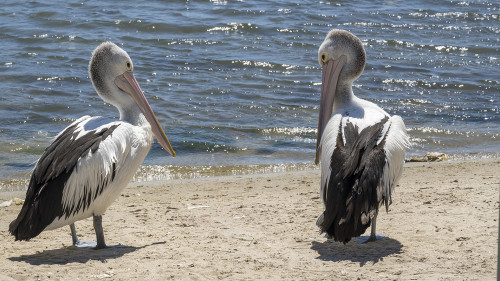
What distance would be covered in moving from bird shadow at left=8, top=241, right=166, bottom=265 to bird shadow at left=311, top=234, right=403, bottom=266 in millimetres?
1150

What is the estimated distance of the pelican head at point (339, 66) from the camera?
6.43 metres

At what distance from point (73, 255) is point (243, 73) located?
7445mm

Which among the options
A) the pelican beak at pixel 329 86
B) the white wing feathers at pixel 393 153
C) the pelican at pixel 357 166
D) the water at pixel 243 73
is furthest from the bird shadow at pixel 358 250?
the water at pixel 243 73

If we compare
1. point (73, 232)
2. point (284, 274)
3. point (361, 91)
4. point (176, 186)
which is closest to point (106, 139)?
point (73, 232)

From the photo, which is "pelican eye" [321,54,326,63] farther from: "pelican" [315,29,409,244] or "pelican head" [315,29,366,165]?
"pelican" [315,29,409,244]

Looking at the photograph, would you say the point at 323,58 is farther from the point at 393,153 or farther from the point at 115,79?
the point at 115,79

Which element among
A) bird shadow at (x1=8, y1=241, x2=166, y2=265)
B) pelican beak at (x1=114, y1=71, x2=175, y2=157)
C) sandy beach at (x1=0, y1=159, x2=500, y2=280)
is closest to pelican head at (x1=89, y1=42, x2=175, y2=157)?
pelican beak at (x1=114, y1=71, x2=175, y2=157)

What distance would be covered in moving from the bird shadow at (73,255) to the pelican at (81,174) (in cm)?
10

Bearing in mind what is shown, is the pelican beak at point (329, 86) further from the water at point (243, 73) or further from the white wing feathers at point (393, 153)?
the water at point (243, 73)

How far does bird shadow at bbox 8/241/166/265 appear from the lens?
197 inches

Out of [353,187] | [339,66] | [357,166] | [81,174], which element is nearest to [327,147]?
[357,166]

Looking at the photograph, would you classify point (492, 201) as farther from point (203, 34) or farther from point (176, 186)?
point (203, 34)

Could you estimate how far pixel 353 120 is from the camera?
562 centimetres

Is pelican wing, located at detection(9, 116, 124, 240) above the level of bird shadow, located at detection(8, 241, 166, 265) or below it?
above
